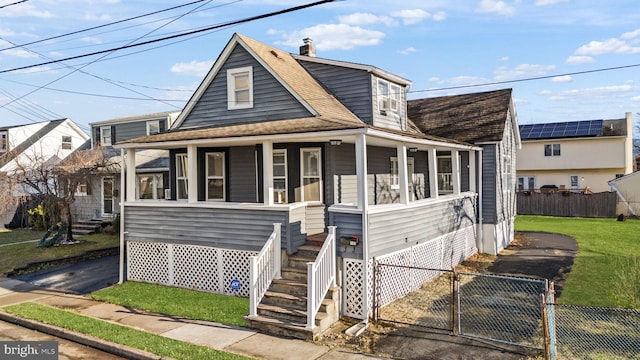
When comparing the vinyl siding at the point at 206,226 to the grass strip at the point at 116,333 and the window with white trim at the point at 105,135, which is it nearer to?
the grass strip at the point at 116,333

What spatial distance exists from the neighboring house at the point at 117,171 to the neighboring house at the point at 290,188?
8899mm

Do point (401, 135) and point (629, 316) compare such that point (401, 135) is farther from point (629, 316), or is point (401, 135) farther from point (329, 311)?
point (629, 316)

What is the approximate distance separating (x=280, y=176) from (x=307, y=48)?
6853 millimetres

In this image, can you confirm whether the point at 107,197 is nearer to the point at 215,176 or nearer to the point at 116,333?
the point at 215,176

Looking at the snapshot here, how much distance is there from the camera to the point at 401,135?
1162 centimetres

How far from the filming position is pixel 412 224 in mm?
12398

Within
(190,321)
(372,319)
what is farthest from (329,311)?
(190,321)

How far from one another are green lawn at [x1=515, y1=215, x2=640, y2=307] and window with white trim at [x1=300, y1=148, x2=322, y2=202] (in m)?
7.26

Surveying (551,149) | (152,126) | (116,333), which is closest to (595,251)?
(116,333)

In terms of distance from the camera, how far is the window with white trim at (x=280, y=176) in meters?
13.8

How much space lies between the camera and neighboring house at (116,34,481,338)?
34.3 ft

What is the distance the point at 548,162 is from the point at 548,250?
79.4 feet

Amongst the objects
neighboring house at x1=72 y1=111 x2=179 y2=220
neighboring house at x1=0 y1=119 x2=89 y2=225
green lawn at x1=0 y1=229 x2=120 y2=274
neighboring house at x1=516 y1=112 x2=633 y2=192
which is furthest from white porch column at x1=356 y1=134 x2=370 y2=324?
neighboring house at x1=516 y1=112 x2=633 y2=192

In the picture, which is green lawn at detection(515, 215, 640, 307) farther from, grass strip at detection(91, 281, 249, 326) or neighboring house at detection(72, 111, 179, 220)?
neighboring house at detection(72, 111, 179, 220)
